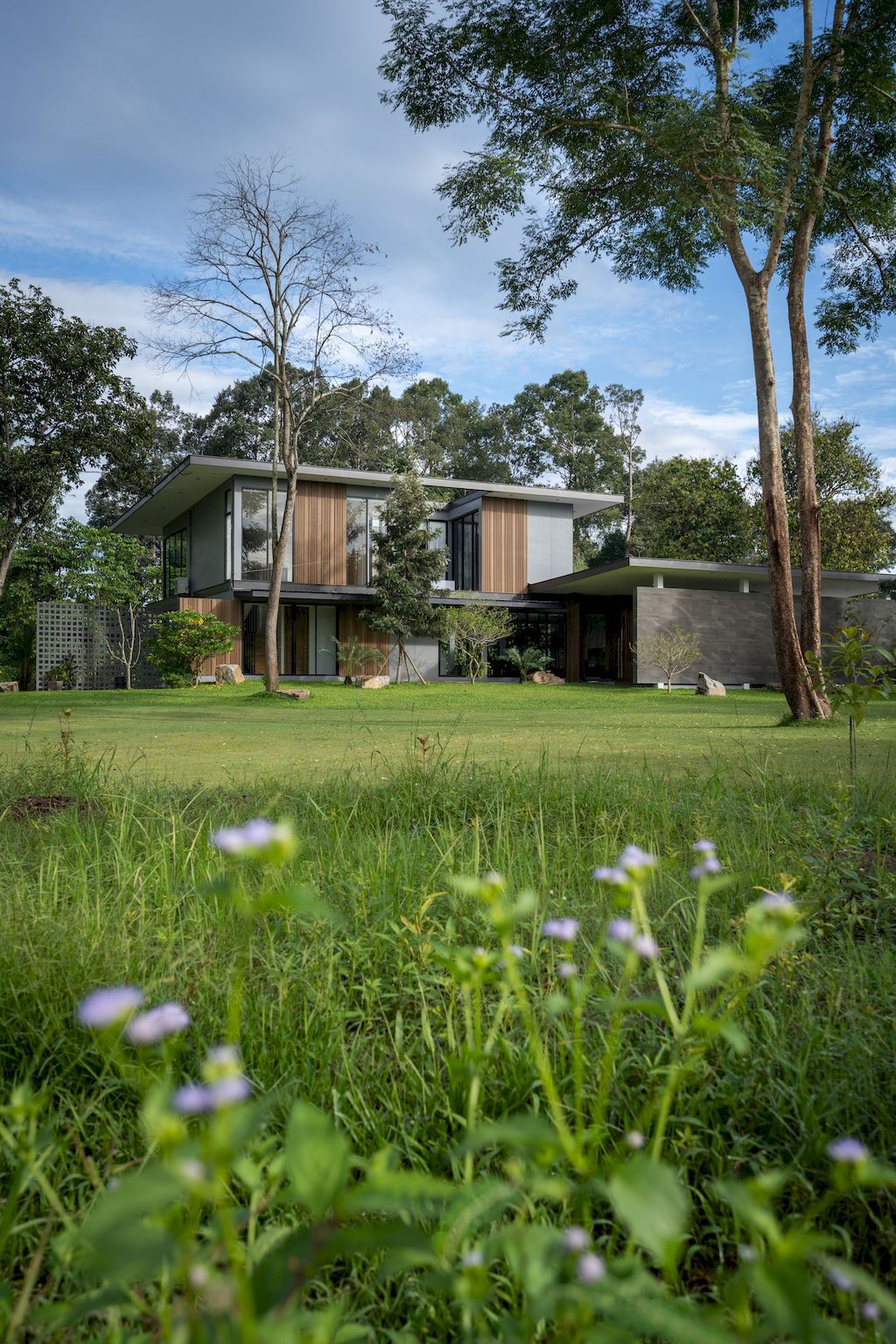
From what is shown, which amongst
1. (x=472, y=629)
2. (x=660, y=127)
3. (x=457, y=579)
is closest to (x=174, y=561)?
(x=457, y=579)

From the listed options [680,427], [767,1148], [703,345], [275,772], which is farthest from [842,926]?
[680,427]

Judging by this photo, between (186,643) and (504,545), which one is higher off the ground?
(504,545)

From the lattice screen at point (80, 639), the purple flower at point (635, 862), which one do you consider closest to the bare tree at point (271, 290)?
the lattice screen at point (80, 639)

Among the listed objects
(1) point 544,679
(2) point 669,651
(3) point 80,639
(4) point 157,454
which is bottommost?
(1) point 544,679

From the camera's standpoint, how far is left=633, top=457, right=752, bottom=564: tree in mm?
35250

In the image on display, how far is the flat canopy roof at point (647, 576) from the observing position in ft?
77.7

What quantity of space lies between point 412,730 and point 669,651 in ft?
47.5

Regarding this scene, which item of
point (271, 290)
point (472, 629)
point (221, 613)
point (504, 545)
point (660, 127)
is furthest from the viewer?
point (504, 545)

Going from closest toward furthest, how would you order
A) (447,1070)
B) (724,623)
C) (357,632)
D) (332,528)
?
(447,1070) → (724,623) → (332,528) → (357,632)

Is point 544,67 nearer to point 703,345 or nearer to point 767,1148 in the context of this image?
point 703,345

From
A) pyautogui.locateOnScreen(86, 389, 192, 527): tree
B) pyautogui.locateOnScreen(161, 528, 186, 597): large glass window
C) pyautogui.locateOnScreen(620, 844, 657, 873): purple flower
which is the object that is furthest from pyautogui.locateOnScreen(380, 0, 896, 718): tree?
pyautogui.locateOnScreen(86, 389, 192, 527): tree

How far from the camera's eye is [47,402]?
24297mm

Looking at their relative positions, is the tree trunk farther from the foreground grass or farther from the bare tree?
the bare tree

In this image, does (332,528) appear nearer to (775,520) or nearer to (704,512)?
(775,520)
